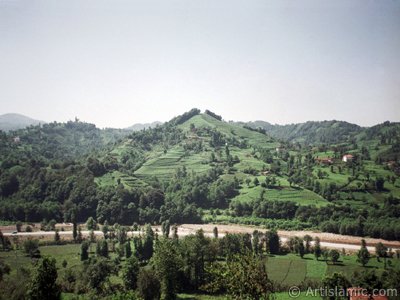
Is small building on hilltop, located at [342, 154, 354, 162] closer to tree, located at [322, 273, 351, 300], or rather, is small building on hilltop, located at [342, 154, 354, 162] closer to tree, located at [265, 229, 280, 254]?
tree, located at [265, 229, 280, 254]

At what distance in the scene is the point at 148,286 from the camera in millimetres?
50156

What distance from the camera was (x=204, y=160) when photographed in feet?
561

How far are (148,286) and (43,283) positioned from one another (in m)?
15.6

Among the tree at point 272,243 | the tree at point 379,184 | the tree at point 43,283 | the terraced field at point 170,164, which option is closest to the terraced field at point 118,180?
the terraced field at point 170,164

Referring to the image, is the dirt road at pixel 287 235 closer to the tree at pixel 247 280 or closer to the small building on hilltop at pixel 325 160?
the tree at pixel 247 280

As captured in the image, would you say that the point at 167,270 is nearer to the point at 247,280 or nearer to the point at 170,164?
the point at 247,280

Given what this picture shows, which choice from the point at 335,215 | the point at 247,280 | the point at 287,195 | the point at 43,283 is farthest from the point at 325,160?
the point at 247,280

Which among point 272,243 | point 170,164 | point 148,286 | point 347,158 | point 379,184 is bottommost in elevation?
point 148,286

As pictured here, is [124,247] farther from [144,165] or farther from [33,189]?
[144,165]

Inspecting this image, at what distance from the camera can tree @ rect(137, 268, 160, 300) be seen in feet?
164

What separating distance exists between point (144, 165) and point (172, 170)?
1516cm

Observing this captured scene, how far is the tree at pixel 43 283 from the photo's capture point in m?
38.7

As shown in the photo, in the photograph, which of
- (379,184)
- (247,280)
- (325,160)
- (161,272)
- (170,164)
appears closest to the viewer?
(247,280)

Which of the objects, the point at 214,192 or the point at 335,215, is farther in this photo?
the point at 214,192
